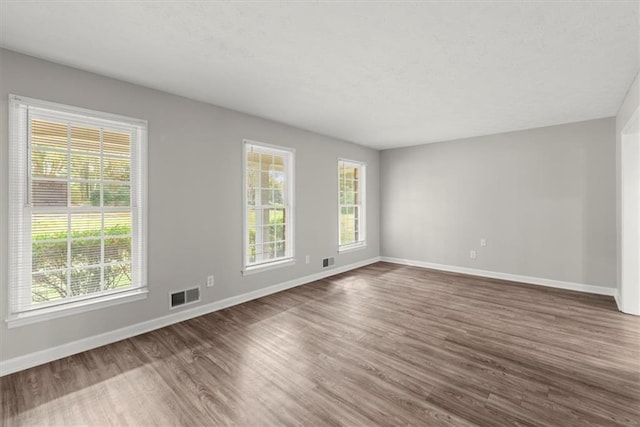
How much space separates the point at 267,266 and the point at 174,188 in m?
1.69

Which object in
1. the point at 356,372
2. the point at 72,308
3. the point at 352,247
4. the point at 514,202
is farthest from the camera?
the point at 352,247

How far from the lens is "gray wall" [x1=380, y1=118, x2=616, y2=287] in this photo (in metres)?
4.13

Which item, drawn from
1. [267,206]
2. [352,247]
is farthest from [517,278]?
[267,206]

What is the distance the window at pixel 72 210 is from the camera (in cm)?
230

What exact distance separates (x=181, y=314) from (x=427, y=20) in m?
3.67

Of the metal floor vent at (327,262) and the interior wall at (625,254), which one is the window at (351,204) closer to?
Result: the metal floor vent at (327,262)

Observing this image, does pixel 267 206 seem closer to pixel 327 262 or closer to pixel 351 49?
pixel 327 262

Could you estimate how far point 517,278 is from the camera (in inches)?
189

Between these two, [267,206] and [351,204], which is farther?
[351,204]

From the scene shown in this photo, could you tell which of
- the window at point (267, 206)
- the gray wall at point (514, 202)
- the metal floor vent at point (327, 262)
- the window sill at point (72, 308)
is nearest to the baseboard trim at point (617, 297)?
the gray wall at point (514, 202)

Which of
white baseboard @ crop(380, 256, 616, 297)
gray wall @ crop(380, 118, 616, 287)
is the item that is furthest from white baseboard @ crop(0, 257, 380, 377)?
gray wall @ crop(380, 118, 616, 287)

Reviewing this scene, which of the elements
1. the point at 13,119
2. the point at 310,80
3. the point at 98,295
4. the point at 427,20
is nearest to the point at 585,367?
the point at 427,20

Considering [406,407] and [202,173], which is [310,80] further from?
[406,407]

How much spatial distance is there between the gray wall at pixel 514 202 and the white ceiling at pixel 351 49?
962mm
